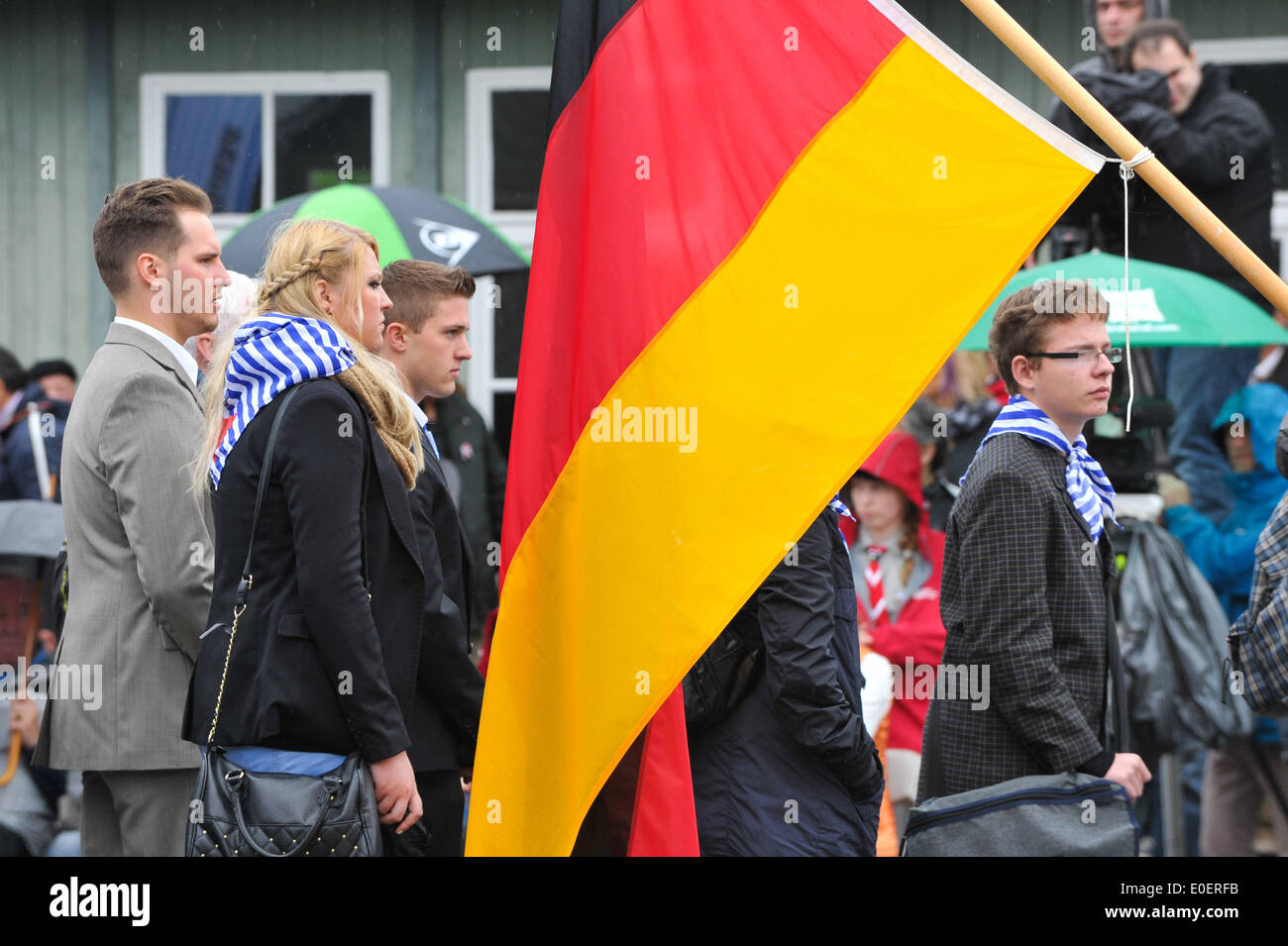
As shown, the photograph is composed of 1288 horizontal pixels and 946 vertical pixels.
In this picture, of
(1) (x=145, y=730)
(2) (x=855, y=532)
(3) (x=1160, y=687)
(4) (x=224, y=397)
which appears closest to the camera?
(4) (x=224, y=397)

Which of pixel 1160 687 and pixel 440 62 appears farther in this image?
pixel 440 62

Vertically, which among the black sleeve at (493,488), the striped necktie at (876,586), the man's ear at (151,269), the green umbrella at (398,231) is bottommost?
the striped necktie at (876,586)

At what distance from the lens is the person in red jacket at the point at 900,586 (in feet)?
18.4

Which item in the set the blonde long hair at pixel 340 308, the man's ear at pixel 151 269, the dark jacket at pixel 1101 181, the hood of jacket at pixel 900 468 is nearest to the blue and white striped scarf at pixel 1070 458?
the blonde long hair at pixel 340 308

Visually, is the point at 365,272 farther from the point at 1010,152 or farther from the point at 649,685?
the point at 1010,152

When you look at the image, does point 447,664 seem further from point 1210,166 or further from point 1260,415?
point 1210,166

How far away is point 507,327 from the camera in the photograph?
29.8 ft

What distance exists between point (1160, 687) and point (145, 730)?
3.60 metres

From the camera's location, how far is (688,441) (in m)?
3.27

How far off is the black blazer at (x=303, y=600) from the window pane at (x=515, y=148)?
5923mm

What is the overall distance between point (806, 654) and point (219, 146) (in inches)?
263

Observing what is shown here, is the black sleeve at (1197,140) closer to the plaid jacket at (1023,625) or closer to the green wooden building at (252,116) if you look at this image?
the green wooden building at (252,116)

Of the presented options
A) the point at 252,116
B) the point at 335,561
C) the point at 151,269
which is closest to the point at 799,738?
the point at 335,561

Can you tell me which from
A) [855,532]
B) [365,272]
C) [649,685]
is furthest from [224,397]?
[855,532]
